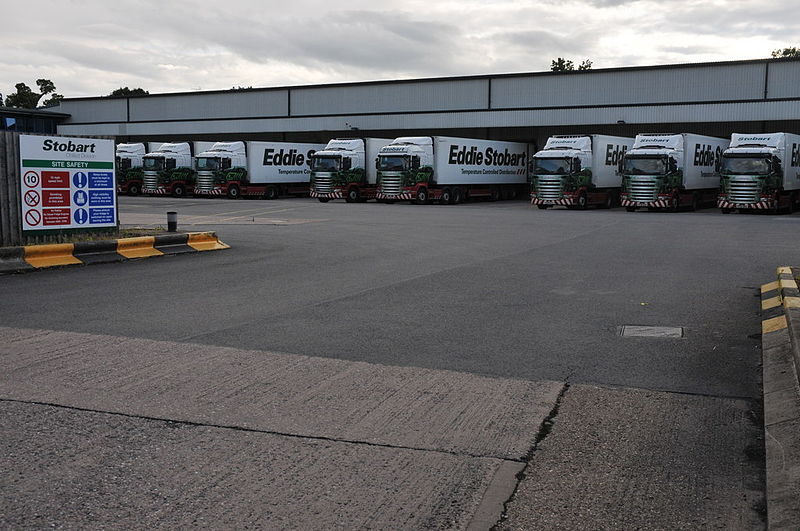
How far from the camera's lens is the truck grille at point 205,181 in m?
47.5

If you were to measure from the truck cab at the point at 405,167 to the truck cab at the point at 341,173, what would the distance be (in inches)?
108

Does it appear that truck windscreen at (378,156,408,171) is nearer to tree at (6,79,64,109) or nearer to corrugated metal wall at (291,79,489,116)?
corrugated metal wall at (291,79,489,116)

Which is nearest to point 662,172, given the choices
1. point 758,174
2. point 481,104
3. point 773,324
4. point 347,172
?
point 758,174

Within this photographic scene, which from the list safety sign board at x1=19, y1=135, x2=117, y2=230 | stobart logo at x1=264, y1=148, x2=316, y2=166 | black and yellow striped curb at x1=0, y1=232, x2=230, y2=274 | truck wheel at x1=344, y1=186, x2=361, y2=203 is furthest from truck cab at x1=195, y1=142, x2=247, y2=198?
safety sign board at x1=19, y1=135, x2=117, y2=230

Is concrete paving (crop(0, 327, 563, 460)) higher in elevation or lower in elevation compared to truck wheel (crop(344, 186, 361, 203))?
lower

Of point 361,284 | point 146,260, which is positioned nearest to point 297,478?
point 361,284

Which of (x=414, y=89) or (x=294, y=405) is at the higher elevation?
(x=414, y=89)

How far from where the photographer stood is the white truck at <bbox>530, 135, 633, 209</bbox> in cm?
3769

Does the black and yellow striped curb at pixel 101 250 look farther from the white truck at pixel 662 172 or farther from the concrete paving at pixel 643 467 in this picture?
the white truck at pixel 662 172

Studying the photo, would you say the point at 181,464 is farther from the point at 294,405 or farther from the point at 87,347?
the point at 87,347

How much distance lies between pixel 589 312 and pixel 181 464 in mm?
5736

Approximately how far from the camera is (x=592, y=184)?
3859 cm

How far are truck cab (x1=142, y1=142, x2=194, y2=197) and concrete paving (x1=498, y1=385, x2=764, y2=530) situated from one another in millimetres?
46560

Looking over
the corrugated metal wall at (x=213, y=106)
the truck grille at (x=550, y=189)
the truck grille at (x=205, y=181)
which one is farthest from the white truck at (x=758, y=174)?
the corrugated metal wall at (x=213, y=106)
